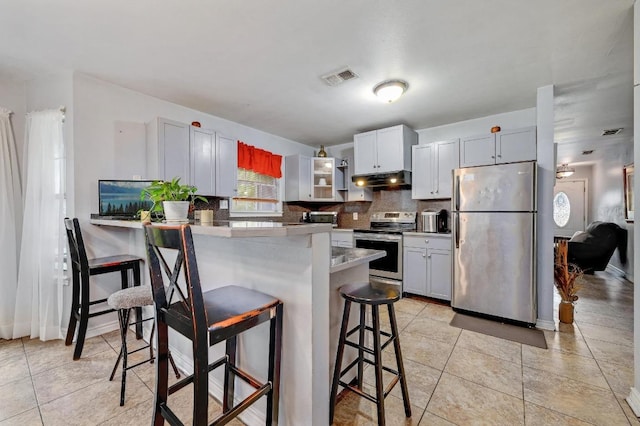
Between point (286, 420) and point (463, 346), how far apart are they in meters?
1.75

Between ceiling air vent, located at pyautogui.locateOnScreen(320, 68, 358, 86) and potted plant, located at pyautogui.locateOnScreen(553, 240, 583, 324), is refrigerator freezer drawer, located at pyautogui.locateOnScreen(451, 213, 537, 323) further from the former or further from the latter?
ceiling air vent, located at pyautogui.locateOnScreen(320, 68, 358, 86)

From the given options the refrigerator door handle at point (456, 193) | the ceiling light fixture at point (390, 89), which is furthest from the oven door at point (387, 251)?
the ceiling light fixture at point (390, 89)

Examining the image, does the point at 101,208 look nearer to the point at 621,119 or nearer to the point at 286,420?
the point at 286,420

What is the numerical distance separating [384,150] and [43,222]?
3924mm

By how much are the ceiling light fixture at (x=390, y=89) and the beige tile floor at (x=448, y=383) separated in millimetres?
2364

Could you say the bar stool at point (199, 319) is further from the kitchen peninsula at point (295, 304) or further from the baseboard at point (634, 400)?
the baseboard at point (634, 400)

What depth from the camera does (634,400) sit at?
1.58 metres

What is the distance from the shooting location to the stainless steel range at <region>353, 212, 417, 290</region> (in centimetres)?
371

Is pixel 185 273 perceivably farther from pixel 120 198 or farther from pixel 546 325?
pixel 546 325

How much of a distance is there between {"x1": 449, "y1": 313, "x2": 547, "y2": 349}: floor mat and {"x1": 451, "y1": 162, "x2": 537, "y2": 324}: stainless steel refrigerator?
0.10 meters

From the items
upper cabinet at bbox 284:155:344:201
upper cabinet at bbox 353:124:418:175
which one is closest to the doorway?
upper cabinet at bbox 353:124:418:175

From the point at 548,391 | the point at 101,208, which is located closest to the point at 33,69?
the point at 101,208

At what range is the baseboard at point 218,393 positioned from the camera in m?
1.42

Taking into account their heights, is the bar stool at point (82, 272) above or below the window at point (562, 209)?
below
